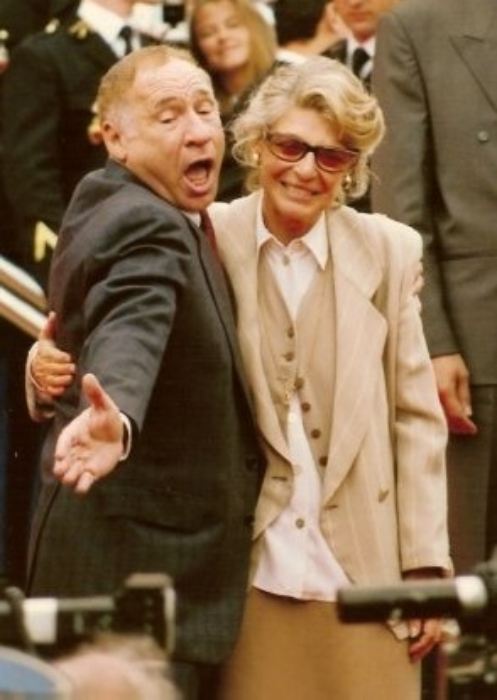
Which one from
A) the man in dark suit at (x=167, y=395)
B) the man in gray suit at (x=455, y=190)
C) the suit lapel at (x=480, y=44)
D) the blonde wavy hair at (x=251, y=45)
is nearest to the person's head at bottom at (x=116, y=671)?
the man in dark suit at (x=167, y=395)

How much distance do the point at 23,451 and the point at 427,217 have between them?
163 centimetres

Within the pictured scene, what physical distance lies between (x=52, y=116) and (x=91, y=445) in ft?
11.2

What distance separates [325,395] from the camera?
579cm

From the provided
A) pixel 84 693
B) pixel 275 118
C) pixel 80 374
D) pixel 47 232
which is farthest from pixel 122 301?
pixel 47 232

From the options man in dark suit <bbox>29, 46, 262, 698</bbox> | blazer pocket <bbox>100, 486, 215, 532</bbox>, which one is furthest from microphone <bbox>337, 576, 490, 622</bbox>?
blazer pocket <bbox>100, 486, 215, 532</bbox>

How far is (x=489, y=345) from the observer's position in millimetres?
7102

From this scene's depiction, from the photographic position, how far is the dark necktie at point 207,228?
5742 mm

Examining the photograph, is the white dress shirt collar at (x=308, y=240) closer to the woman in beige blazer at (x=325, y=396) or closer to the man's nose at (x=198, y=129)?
the woman in beige blazer at (x=325, y=396)

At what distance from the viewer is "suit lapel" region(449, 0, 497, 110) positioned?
708 cm

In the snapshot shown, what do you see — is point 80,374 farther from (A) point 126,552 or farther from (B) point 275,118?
(B) point 275,118

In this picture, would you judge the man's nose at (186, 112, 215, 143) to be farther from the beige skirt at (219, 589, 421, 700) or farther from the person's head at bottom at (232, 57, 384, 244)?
the beige skirt at (219, 589, 421, 700)

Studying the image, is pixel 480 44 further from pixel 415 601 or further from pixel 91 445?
pixel 415 601

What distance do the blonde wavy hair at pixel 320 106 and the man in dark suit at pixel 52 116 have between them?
207 cm

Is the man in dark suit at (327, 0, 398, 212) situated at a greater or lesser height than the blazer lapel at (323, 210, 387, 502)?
greater
